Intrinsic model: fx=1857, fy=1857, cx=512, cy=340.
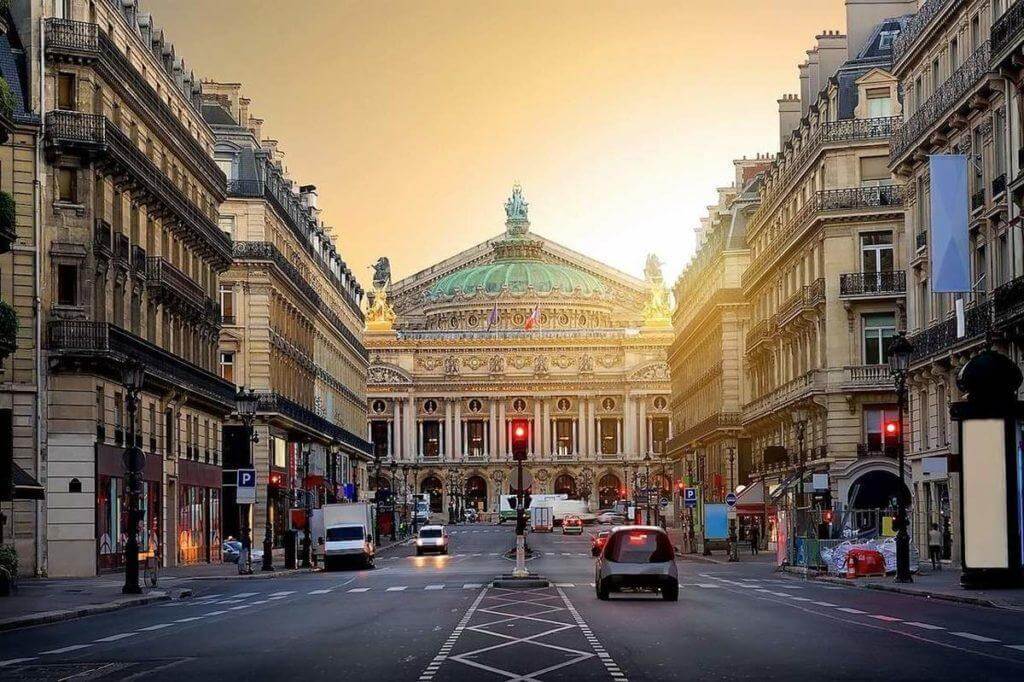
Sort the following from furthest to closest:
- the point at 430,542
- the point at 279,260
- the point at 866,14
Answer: the point at 430,542 < the point at 279,260 < the point at 866,14

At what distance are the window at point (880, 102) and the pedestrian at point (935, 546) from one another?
23140 mm

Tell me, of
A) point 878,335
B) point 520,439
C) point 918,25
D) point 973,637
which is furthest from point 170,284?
point 973,637

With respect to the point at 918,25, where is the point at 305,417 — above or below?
below

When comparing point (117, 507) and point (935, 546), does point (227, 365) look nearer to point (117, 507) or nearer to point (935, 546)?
point (117, 507)

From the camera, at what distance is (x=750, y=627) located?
3011 centimetres

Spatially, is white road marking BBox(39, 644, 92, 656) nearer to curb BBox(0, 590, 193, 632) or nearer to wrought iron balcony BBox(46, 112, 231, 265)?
curb BBox(0, 590, 193, 632)

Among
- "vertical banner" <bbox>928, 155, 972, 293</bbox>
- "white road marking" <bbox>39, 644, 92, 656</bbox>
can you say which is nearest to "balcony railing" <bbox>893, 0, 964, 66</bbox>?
"vertical banner" <bbox>928, 155, 972, 293</bbox>

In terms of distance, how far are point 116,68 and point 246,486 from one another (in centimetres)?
1705

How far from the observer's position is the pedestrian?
197 ft

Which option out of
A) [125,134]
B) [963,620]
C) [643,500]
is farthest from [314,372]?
[963,620]

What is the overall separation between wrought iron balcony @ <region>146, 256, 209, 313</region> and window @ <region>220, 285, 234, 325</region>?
51.4 feet

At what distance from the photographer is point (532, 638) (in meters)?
27.8

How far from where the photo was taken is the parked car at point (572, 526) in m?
162

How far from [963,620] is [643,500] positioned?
368 feet
